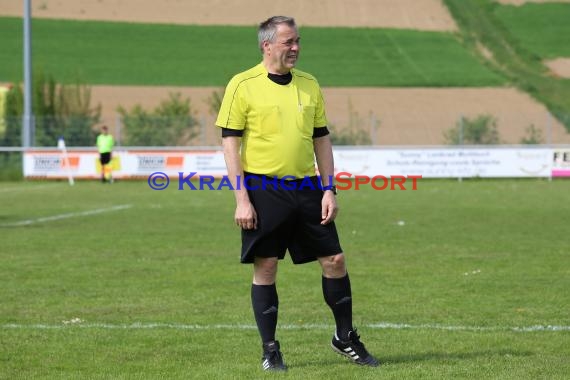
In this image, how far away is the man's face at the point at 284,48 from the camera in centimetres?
647

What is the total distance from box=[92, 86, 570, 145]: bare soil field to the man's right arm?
3888cm

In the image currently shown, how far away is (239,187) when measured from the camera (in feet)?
21.5

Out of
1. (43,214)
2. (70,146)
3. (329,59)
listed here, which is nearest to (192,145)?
(70,146)

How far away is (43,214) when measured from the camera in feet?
66.6

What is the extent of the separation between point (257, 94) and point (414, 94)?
51896 mm

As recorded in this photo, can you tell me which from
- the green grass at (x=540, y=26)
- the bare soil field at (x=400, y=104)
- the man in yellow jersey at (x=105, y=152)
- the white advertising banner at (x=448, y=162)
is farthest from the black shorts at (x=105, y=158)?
the green grass at (x=540, y=26)

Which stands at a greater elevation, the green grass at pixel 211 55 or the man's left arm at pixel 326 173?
the green grass at pixel 211 55

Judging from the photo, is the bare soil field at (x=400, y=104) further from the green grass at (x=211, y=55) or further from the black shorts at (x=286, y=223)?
the black shorts at (x=286, y=223)

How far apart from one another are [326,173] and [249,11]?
67709mm

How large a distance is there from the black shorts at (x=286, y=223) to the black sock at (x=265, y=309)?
0.24 metres

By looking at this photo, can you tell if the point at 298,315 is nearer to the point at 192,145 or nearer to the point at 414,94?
Answer: the point at 192,145

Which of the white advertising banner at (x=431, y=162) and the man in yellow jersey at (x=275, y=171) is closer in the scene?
the man in yellow jersey at (x=275, y=171)

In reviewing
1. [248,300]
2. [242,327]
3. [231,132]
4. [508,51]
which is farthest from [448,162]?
[508,51]

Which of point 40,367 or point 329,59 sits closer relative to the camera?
point 40,367
